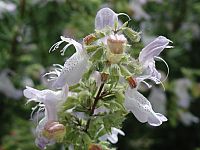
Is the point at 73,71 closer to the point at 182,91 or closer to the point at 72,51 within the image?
the point at 72,51

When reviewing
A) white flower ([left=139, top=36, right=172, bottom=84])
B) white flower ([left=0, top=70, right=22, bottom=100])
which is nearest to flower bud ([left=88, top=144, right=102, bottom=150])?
white flower ([left=139, top=36, right=172, bottom=84])

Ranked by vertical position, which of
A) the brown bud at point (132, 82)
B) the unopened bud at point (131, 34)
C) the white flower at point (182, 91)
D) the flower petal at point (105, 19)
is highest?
the flower petal at point (105, 19)

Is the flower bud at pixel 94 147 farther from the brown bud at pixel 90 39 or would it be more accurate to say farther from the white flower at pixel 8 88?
the white flower at pixel 8 88

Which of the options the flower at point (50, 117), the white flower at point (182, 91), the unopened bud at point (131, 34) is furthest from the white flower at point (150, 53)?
the white flower at point (182, 91)

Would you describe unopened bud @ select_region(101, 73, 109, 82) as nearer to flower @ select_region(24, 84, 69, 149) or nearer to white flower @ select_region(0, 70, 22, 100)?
flower @ select_region(24, 84, 69, 149)

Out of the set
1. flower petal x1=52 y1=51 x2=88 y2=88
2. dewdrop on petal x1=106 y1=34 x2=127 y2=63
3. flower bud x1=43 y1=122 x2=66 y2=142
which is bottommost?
flower bud x1=43 y1=122 x2=66 y2=142

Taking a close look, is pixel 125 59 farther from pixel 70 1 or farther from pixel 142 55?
pixel 70 1
